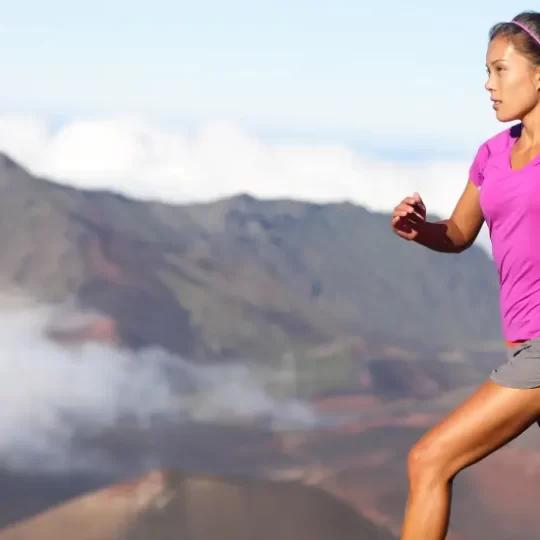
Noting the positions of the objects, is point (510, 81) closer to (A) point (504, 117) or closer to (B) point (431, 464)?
(A) point (504, 117)

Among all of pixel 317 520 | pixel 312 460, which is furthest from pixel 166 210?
pixel 317 520

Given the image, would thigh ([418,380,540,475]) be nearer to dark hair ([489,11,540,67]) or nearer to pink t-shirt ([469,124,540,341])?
pink t-shirt ([469,124,540,341])

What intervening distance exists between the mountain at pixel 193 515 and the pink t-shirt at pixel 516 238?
403 inches

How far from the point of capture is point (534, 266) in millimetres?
4039

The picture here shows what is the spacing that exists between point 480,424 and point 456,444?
95 millimetres

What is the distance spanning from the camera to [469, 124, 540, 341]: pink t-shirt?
13.3ft

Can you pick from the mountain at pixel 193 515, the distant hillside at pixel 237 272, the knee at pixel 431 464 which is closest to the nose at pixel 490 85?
the knee at pixel 431 464

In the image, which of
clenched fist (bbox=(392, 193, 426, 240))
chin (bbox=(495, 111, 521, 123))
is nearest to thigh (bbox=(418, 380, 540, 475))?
clenched fist (bbox=(392, 193, 426, 240))

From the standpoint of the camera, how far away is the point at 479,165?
443 cm

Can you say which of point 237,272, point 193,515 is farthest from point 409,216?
point 237,272

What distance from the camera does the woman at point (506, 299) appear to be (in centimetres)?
402

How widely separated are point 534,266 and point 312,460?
674 inches

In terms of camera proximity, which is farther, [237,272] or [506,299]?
[237,272]

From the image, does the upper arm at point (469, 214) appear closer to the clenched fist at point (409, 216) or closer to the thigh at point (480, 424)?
the clenched fist at point (409, 216)
